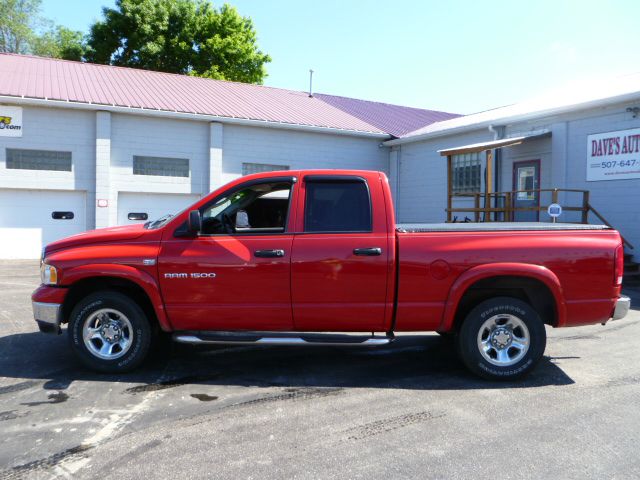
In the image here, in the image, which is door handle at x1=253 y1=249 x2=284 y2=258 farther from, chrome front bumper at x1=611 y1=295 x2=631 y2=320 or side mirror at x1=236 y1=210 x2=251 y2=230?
chrome front bumper at x1=611 y1=295 x2=631 y2=320

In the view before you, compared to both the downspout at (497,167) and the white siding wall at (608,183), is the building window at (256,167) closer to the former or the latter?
the downspout at (497,167)

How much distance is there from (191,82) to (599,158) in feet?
47.6

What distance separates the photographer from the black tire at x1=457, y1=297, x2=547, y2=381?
195 inches

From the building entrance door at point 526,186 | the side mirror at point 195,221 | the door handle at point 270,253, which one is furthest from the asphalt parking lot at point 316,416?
the building entrance door at point 526,186

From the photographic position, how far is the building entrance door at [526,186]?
14.6m

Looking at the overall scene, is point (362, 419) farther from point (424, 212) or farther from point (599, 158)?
point (424, 212)

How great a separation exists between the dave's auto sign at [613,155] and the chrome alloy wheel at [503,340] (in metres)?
9.06

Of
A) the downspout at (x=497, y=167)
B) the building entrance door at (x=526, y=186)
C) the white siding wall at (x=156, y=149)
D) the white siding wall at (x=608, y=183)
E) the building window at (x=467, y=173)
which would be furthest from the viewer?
the building window at (x=467, y=173)

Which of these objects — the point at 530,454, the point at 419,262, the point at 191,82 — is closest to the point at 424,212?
the point at 191,82

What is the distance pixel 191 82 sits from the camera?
2061 centimetres

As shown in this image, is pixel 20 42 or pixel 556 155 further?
pixel 20 42

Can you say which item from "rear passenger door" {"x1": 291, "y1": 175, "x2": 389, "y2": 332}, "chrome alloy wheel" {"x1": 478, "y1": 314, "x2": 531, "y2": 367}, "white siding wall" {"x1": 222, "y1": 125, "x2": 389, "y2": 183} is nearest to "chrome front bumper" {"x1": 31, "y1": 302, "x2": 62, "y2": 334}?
"rear passenger door" {"x1": 291, "y1": 175, "x2": 389, "y2": 332}

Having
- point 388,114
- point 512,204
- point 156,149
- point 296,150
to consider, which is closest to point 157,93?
point 156,149

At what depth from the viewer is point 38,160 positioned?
15.3 m
